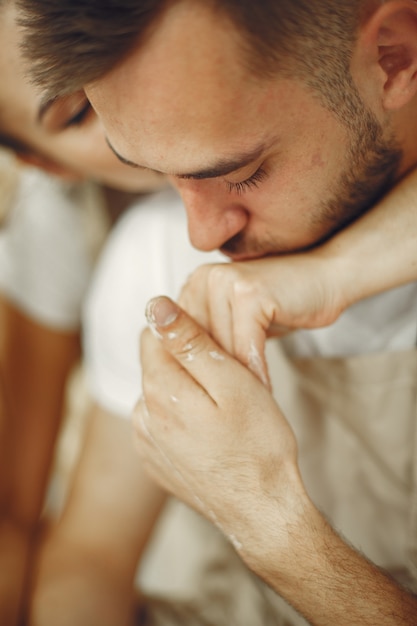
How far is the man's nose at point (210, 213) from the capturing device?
846mm

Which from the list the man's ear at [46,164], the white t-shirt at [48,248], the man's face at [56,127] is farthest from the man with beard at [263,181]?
the white t-shirt at [48,248]

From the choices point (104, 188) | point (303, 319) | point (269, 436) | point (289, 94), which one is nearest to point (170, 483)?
point (269, 436)

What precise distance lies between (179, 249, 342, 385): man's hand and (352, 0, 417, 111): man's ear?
0.26m

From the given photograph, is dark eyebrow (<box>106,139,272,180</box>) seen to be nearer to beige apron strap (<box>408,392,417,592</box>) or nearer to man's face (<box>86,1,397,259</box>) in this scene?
man's face (<box>86,1,397,259</box>)

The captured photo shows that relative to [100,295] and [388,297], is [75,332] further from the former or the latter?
[388,297]

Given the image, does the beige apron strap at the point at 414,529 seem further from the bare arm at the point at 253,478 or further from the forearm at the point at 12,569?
the forearm at the point at 12,569

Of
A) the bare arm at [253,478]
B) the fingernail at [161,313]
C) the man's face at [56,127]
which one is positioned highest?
the man's face at [56,127]

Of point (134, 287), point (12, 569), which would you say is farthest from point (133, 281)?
point (12, 569)

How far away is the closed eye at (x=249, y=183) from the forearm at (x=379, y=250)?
18cm

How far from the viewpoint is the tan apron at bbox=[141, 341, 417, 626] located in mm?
1062

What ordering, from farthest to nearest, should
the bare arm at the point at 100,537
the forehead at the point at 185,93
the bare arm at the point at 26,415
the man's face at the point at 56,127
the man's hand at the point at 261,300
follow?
the bare arm at the point at 26,415 < the bare arm at the point at 100,537 < the man's face at the point at 56,127 < the man's hand at the point at 261,300 < the forehead at the point at 185,93

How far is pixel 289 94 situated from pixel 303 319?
346mm

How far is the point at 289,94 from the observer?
2.46 feet

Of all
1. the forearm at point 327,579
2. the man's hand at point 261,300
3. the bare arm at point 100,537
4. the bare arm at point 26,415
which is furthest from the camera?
the bare arm at point 26,415
